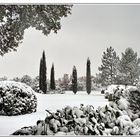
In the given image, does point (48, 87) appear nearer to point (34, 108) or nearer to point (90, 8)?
point (34, 108)

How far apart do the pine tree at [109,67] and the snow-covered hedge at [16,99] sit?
1139 mm

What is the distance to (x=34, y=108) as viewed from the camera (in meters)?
8.05

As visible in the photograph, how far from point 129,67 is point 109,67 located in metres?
0.31

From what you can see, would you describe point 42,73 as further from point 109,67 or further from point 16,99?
point 109,67

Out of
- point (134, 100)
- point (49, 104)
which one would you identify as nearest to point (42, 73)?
point (49, 104)

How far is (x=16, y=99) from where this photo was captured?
809 centimetres

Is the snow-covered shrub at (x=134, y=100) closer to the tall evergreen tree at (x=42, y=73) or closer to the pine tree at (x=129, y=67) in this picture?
the pine tree at (x=129, y=67)

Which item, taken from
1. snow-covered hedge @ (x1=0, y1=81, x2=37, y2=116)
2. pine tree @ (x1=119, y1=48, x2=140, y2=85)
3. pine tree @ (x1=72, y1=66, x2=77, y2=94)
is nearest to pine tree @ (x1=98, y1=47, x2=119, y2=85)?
pine tree @ (x1=119, y1=48, x2=140, y2=85)

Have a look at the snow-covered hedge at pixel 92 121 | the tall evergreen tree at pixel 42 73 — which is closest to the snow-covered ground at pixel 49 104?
the snow-covered hedge at pixel 92 121

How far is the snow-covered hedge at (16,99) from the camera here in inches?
316

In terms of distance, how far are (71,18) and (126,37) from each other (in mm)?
901

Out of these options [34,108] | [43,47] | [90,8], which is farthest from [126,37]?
[34,108]

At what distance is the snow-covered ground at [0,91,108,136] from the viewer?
26.0 feet

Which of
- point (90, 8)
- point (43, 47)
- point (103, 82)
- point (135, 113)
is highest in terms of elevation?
point (90, 8)
